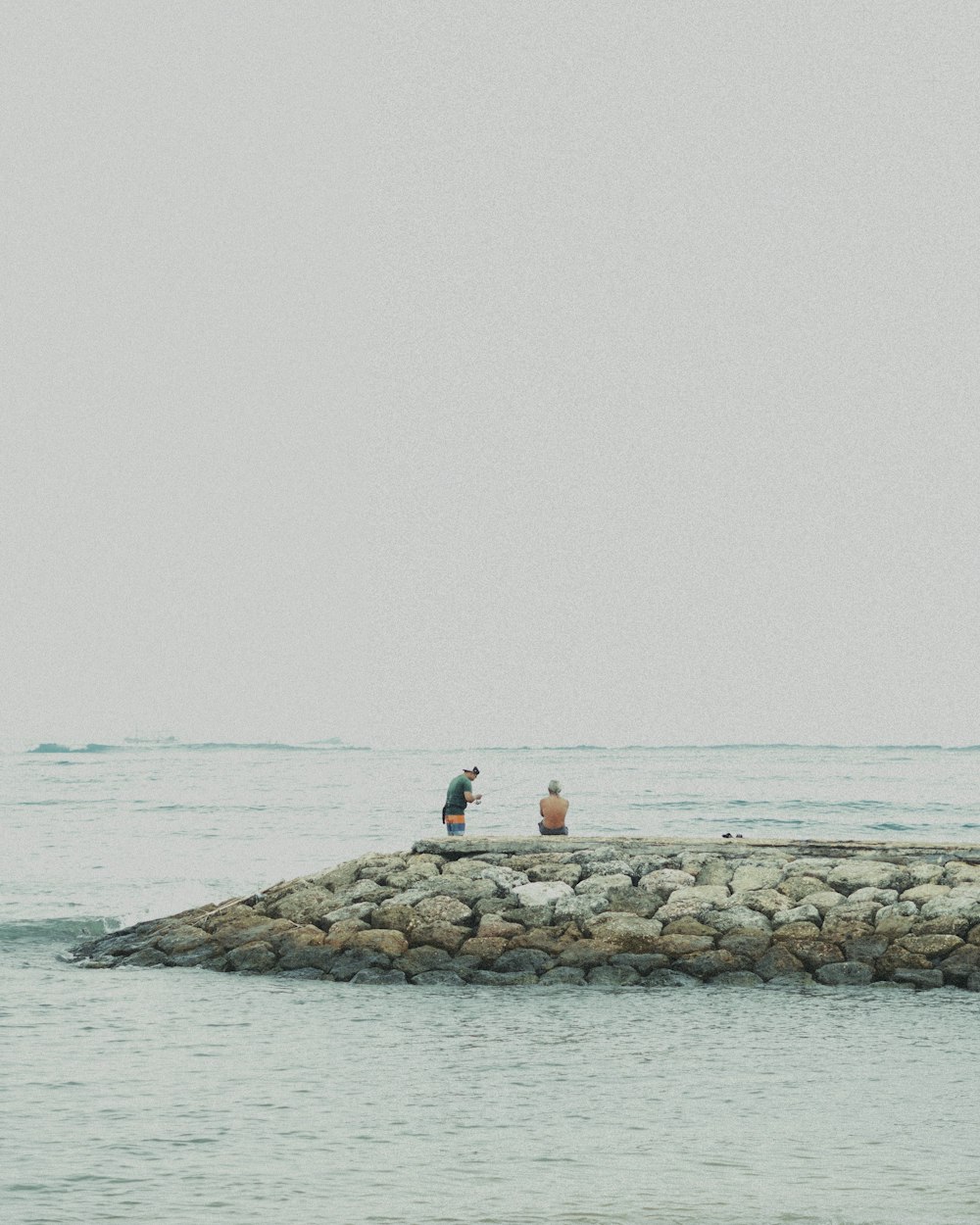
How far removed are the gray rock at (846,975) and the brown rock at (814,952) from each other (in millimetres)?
151

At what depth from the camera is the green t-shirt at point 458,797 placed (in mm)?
23047

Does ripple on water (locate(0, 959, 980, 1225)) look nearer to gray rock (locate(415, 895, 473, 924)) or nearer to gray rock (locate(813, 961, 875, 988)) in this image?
gray rock (locate(813, 961, 875, 988))

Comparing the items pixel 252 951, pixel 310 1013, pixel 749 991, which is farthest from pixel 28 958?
pixel 749 991

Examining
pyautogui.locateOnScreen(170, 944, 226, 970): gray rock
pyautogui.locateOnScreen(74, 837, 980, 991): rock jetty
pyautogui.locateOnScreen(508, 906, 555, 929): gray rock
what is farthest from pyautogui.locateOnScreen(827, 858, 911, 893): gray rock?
pyautogui.locateOnScreen(170, 944, 226, 970): gray rock

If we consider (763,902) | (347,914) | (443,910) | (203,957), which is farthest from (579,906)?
(203,957)

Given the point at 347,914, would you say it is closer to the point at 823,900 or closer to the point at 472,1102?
the point at 823,900

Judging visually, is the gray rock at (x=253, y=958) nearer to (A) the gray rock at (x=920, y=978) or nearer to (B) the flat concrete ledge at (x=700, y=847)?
(B) the flat concrete ledge at (x=700, y=847)

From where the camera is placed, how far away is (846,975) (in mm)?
17656

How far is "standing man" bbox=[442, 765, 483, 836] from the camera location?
22984 millimetres

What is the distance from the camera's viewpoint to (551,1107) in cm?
1188

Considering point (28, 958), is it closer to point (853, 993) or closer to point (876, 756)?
point (853, 993)

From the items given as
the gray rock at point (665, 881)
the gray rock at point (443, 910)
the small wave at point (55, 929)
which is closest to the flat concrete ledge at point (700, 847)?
the gray rock at point (665, 881)

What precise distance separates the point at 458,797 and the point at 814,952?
22.7 feet

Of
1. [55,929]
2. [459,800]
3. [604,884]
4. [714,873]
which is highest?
[459,800]
